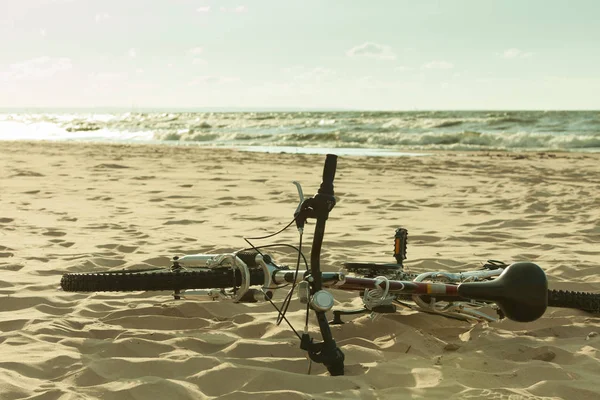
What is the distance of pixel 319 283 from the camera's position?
8.54 ft

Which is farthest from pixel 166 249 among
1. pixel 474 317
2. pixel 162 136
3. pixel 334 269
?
pixel 162 136

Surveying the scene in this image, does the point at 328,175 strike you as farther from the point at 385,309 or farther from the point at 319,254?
the point at 385,309

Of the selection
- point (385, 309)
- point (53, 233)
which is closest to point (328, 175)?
point (385, 309)

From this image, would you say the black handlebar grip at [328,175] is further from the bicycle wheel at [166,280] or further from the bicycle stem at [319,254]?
the bicycle wheel at [166,280]

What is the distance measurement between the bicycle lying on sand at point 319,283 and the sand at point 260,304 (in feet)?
1.02

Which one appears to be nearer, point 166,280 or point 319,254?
point 319,254

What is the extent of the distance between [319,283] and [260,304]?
5.00 ft

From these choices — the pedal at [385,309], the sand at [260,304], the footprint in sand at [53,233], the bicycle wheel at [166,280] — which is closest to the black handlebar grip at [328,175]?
the bicycle wheel at [166,280]

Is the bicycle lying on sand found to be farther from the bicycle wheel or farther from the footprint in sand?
the footprint in sand

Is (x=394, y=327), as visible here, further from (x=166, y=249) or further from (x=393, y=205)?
(x=393, y=205)

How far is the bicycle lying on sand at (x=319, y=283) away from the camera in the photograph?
2559 millimetres

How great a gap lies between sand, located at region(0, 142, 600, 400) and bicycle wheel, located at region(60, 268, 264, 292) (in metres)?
0.39

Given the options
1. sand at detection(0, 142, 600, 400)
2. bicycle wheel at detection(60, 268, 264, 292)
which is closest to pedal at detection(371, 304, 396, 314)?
sand at detection(0, 142, 600, 400)

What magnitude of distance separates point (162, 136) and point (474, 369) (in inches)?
1227
